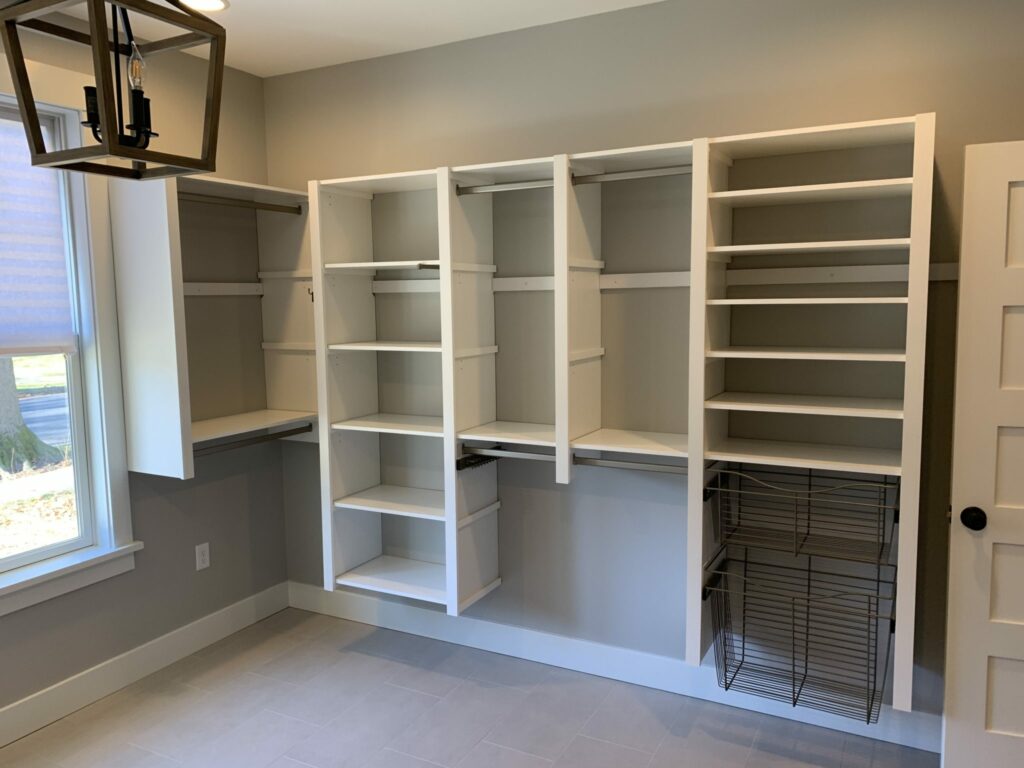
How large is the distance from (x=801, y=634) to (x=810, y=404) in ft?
3.07

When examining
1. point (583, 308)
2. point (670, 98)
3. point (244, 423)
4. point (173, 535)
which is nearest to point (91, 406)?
point (244, 423)

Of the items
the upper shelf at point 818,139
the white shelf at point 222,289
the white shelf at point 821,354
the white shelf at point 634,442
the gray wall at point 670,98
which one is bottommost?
the white shelf at point 634,442

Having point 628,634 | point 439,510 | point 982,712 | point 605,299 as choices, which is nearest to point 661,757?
point 628,634

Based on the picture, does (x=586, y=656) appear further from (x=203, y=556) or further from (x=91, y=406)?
(x=91, y=406)

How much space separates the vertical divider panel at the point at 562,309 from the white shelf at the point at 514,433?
0.08 meters

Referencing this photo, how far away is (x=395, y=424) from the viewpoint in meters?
3.06

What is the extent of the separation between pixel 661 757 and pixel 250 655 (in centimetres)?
181

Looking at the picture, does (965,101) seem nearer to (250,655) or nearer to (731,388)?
(731,388)

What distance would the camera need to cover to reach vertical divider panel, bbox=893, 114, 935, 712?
2.02 metres

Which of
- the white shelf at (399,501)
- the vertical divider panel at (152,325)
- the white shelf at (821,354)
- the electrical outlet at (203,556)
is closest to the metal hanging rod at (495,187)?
the white shelf at (821,354)

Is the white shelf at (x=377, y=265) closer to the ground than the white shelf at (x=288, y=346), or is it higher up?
higher up

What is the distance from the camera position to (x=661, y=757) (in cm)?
248

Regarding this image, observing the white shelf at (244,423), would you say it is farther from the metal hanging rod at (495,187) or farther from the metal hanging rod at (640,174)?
the metal hanging rod at (640,174)

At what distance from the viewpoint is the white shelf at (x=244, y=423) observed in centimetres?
295
